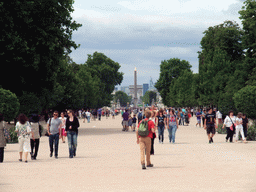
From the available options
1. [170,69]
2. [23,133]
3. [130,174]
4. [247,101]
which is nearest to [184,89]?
[170,69]

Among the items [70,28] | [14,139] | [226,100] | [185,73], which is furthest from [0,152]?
[185,73]

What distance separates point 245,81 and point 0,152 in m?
43.4

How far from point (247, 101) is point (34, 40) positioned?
1472 centimetres

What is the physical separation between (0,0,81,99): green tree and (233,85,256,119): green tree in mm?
12957

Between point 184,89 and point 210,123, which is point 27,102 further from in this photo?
point 184,89

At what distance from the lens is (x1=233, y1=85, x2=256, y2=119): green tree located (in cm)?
3122

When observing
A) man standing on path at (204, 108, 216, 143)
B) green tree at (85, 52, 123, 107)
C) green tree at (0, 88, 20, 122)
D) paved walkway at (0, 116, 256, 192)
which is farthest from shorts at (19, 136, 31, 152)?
A: green tree at (85, 52, 123, 107)

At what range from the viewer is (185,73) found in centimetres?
10544

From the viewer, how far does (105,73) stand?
378ft

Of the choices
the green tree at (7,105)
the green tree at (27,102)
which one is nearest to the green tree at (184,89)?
the green tree at (27,102)

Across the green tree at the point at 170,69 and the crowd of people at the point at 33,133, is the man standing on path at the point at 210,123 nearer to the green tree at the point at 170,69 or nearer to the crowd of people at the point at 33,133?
the crowd of people at the point at 33,133

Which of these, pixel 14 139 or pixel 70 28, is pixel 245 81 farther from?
pixel 14 139

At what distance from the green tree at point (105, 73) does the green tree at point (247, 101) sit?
8186 centimetres

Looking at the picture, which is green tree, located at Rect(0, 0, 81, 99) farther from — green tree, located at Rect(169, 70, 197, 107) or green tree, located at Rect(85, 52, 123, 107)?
green tree, located at Rect(85, 52, 123, 107)
